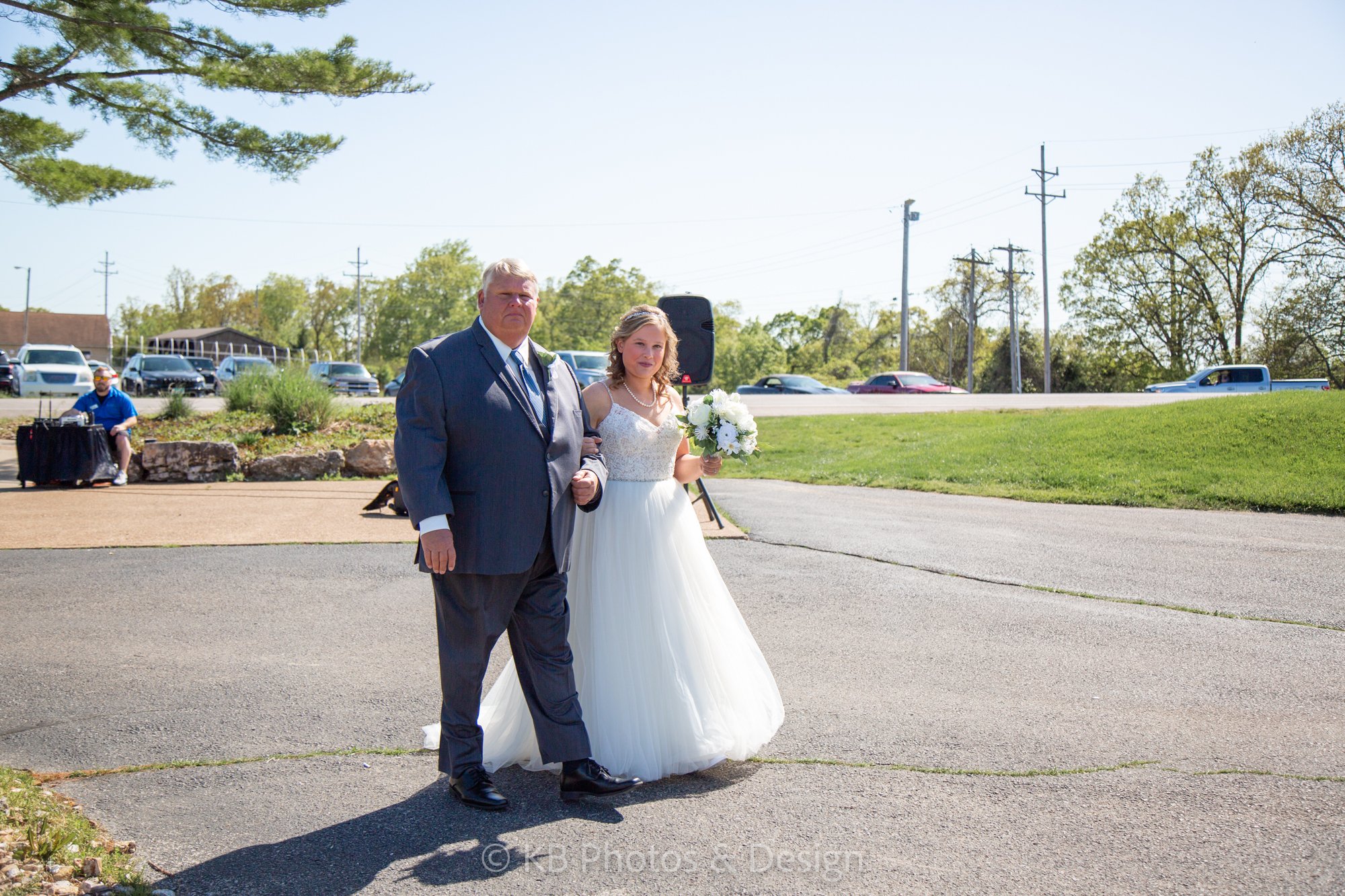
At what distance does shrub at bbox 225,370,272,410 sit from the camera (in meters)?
17.7

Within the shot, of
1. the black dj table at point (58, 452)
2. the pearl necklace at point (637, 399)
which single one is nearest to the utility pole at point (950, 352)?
the black dj table at point (58, 452)

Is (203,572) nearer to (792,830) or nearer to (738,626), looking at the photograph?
(738,626)

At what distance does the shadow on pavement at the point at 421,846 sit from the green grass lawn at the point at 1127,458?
10.8 meters

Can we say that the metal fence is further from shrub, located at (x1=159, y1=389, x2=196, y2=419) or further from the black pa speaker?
the black pa speaker

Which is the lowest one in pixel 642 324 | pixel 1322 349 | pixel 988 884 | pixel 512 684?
pixel 988 884

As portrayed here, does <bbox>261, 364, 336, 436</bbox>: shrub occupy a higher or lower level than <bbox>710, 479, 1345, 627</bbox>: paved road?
higher

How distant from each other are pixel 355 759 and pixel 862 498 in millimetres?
10022

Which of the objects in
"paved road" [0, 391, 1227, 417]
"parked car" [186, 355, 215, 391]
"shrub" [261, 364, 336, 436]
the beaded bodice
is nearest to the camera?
the beaded bodice

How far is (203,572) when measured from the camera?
7.64m

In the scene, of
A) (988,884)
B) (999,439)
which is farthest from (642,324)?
(999,439)

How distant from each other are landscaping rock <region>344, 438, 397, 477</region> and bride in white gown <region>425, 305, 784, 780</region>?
11.0 metres

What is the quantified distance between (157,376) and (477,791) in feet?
124

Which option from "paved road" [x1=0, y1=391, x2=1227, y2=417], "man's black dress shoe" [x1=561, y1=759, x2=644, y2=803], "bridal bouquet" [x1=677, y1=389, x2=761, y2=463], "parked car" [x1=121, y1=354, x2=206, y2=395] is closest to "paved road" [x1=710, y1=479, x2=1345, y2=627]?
"bridal bouquet" [x1=677, y1=389, x2=761, y2=463]

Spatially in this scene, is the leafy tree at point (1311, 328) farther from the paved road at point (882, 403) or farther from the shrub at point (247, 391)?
the shrub at point (247, 391)
